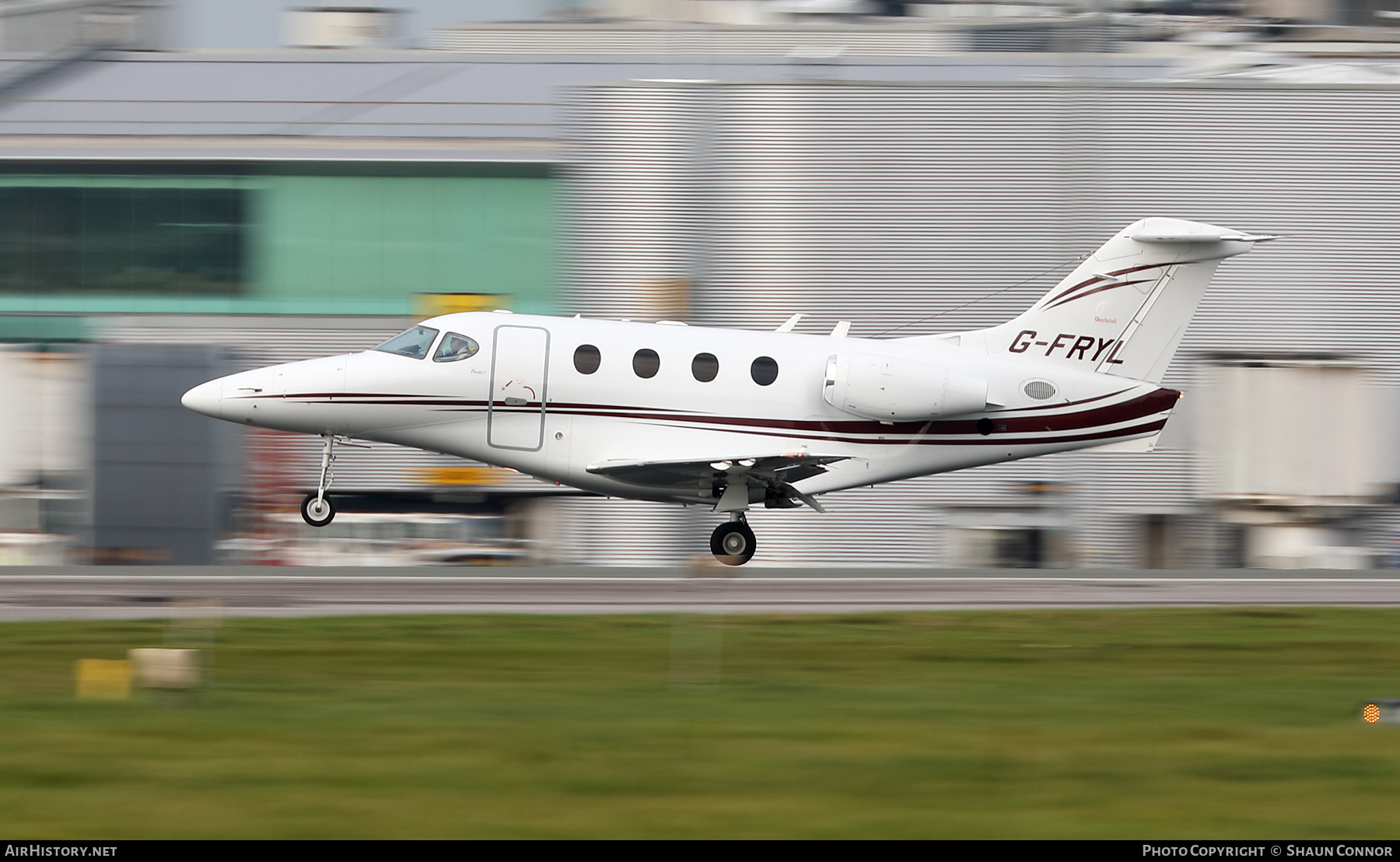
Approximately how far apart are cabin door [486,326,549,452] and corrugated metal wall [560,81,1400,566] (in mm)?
9941

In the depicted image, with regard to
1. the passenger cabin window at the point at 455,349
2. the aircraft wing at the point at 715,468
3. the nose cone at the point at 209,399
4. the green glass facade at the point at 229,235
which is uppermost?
the green glass facade at the point at 229,235

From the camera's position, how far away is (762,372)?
23406mm

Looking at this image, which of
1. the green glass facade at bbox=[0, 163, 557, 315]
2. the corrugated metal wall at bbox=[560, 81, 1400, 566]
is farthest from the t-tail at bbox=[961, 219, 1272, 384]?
the green glass facade at bbox=[0, 163, 557, 315]

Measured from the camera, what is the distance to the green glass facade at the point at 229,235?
3447cm

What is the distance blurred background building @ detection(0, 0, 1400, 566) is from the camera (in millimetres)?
31750

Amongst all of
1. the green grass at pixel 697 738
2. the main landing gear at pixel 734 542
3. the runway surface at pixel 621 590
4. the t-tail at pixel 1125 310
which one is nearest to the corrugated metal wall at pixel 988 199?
the t-tail at pixel 1125 310

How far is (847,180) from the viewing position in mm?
33062

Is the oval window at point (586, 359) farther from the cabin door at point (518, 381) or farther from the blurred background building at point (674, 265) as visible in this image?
the blurred background building at point (674, 265)

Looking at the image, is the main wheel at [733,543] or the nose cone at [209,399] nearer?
the nose cone at [209,399]

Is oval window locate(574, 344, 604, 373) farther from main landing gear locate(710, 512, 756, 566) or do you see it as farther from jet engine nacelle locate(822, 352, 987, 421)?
jet engine nacelle locate(822, 352, 987, 421)

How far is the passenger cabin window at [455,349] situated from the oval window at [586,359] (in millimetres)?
1385

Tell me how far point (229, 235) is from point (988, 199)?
15.8 meters

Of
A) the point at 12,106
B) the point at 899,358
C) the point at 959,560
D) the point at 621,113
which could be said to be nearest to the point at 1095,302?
the point at 899,358

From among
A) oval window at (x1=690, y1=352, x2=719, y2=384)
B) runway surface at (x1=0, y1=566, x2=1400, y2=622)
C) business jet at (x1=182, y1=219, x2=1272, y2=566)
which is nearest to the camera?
runway surface at (x1=0, y1=566, x2=1400, y2=622)
